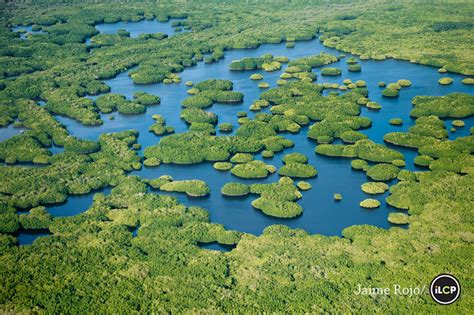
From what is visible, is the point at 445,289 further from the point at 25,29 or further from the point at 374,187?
the point at 25,29

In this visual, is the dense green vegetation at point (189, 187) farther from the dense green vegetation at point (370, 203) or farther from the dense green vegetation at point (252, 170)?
the dense green vegetation at point (370, 203)

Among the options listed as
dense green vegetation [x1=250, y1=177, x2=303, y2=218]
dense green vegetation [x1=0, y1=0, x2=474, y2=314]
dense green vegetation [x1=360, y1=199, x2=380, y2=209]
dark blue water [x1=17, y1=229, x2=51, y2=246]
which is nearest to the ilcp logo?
dense green vegetation [x1=0, y1=0, x2=474, y2=314]

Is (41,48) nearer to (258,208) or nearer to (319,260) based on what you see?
(258,208)

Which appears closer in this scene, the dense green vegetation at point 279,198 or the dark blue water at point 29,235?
the dark blue water at point 29,235

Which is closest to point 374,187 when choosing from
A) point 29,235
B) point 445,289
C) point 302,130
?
point 302,130

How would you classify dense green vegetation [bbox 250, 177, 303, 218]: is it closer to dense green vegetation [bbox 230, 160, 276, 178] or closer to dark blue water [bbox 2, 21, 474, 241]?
dark blue water [bbox 2, 21, 474, 241]

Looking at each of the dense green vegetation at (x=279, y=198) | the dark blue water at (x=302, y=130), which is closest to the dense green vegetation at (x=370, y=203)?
the dark blue water at (x=302, y=130)
